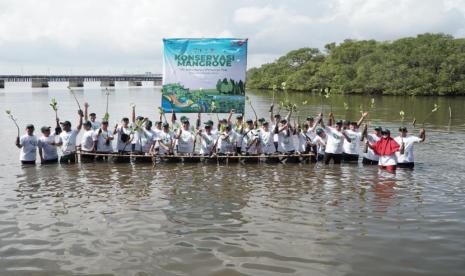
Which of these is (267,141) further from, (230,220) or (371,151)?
(230,220)

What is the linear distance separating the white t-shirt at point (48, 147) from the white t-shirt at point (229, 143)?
21.6 ft

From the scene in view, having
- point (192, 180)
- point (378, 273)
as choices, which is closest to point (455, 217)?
point (378, 273)

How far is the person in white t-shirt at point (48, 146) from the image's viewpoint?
16359 millimetres

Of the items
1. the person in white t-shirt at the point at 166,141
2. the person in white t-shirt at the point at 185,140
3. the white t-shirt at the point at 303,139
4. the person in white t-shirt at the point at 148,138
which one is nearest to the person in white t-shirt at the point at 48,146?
the person in white t-shirt at the point at 148,138

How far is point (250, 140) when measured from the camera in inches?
677

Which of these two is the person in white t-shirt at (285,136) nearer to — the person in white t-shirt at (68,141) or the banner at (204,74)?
the banner at (204,74)

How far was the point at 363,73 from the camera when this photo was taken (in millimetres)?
85500

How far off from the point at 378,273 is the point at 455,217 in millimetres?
4069

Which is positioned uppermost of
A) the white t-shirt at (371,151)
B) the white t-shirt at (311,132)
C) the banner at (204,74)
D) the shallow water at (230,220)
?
the banner at (204,74)

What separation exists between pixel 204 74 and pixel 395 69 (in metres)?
70.1

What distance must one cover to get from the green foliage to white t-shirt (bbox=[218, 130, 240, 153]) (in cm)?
4487

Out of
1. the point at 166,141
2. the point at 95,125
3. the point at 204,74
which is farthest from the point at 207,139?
the point at 95,125

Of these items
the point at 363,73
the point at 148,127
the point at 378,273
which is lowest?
the point at 378,273

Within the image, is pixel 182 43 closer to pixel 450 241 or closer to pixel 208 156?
pixel 208 156
